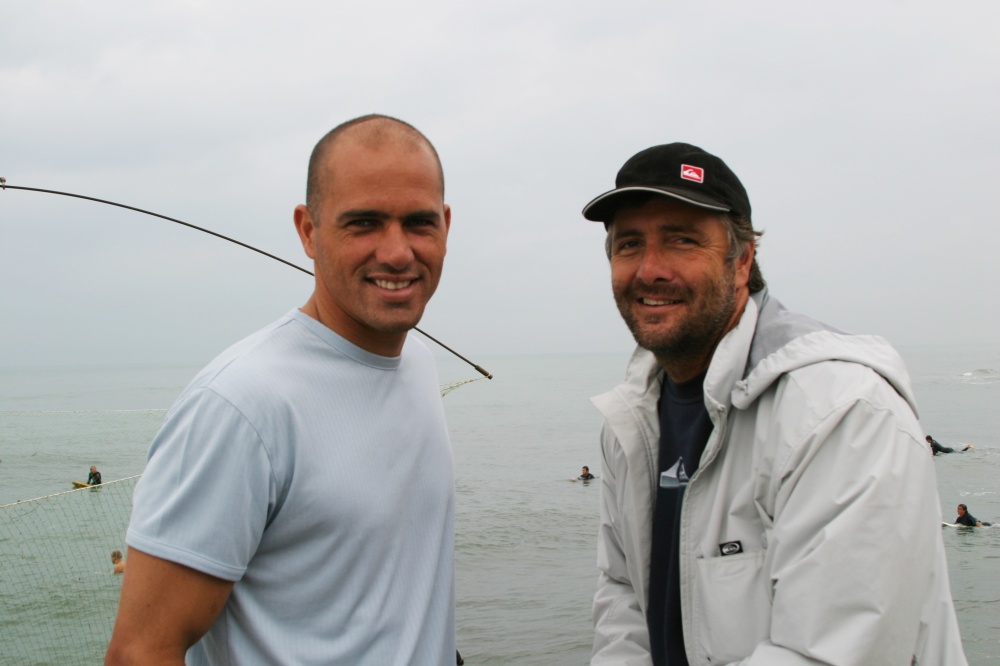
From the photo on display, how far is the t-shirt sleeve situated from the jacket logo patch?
1.39 m

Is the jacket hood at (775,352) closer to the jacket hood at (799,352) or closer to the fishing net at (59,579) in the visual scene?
the jacket hood at (799,352)

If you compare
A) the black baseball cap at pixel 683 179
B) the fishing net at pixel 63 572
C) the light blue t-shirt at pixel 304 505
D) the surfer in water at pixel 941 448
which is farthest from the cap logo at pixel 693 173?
the surfer in water at pixel 941 448

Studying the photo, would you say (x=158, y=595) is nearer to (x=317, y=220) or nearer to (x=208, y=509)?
(x=208, y=509)

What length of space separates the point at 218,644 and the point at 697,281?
1.89m

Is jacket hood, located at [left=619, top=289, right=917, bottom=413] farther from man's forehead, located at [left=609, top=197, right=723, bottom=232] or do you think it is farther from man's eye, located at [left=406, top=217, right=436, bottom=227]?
man's eye, located at [left=406, top=217, right=436, bottom=227]

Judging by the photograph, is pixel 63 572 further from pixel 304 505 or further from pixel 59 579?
pixel 304 505

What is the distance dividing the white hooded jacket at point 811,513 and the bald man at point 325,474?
2.90 feet

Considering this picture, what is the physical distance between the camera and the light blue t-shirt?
2080mm

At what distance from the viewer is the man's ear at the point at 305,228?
8.55 feet

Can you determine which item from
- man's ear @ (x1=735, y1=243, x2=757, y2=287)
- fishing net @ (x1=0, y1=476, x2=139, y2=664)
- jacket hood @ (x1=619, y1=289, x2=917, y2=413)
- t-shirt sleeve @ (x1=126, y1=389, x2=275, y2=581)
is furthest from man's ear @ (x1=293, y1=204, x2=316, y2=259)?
fishing net @ (x1=0, y1=476, x2=139, y2=664)

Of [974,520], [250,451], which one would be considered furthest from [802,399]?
[974,520]

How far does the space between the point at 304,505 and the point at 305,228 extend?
92 centimetres

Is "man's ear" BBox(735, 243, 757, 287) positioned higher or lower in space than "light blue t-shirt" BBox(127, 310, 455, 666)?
higher

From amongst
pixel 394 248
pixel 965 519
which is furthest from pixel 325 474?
pixel 965 519
